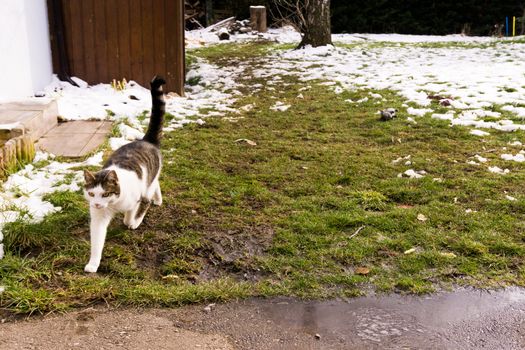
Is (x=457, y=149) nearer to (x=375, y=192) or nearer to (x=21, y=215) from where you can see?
(x=375, y=192)

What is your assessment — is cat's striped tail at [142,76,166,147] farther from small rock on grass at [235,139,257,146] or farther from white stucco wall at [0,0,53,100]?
white stucco wall at [0,0,53,100]

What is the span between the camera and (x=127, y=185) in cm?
306

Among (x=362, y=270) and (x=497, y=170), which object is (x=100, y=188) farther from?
(x=497, y=170)

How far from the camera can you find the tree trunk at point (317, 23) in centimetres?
1157

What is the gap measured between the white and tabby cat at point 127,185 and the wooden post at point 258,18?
1356 centimetres

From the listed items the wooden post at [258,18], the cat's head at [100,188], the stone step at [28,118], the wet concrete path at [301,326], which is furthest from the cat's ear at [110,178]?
the wooden post at [258,18]

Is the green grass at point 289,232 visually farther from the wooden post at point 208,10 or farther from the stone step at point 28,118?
the wooden post at point 208,10

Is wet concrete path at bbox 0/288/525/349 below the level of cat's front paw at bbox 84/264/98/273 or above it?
below

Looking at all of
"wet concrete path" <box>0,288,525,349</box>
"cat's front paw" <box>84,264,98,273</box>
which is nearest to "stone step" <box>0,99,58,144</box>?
"cat's front paw" <box>84,264,98,273</box>

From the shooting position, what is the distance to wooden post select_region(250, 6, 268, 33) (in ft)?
53.9

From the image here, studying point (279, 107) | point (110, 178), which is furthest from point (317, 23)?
point (110, 178)

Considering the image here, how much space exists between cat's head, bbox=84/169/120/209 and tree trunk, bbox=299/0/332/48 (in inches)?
384

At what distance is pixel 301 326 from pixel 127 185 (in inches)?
53.8


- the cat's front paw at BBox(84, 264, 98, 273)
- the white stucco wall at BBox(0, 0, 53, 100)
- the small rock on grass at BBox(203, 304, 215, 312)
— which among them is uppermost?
the white stucco wall at BBox(0, 0, 53, 100)
